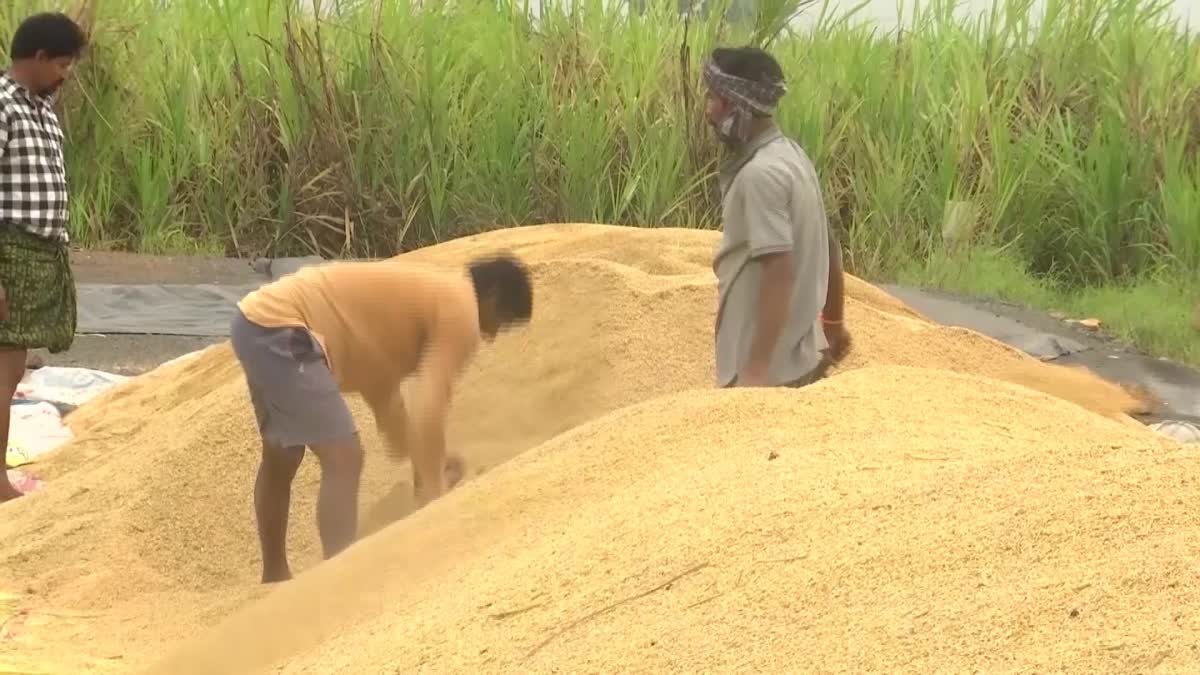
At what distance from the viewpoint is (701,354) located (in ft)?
14.7

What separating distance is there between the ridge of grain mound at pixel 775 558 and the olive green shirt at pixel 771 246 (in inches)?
10.6

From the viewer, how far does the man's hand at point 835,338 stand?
397 centimetres

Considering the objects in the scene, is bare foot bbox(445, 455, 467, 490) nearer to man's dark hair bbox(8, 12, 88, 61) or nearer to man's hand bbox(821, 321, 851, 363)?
man's hand bbox(821, 321, 851, 363)

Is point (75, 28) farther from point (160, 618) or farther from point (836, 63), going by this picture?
point (836, 63)

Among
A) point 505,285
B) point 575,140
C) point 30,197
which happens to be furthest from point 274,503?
point 575,140

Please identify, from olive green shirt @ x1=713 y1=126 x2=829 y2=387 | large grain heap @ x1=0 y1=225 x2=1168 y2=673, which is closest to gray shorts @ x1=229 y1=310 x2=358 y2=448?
large grain heap @ x1=0 y1=225 x2=1168 y2=673

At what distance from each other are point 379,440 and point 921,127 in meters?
4.89

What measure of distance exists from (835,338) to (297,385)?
1.48 meters

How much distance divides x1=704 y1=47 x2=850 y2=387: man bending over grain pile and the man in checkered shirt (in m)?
1.82

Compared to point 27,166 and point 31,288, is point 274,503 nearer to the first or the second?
point 31,288

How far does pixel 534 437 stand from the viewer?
416 centimetres

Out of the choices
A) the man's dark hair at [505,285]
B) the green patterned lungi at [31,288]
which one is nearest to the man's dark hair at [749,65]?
the man's dark hair at [505,285]

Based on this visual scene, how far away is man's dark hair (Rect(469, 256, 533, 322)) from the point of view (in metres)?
3.31

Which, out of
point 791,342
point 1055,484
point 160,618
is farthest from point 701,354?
point 1055,484
